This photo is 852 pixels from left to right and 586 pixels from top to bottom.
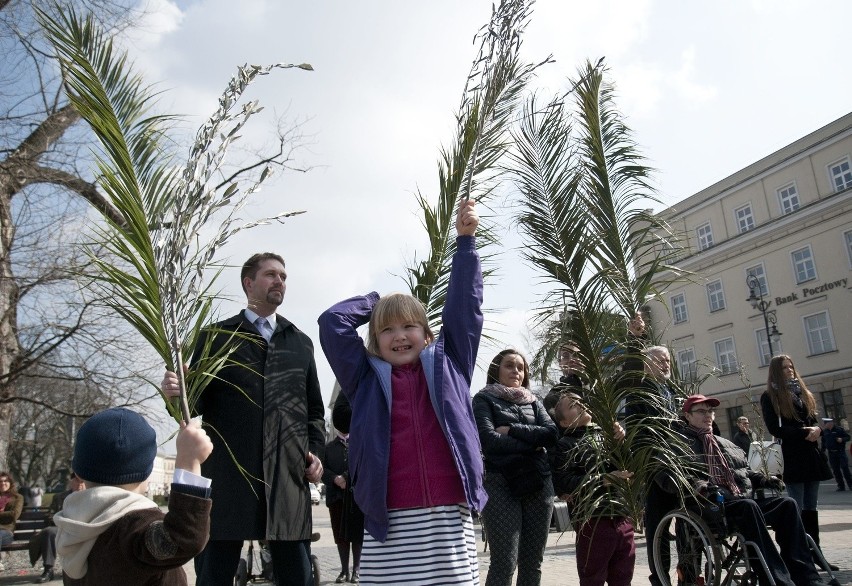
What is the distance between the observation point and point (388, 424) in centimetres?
298

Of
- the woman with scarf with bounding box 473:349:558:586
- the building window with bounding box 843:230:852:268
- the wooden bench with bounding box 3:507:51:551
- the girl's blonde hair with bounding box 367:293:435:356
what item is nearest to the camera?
the girl's blonde hair with bounding box 367:293:435:356

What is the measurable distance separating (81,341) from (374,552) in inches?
484

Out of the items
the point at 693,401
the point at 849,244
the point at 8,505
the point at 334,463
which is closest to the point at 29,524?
the point at 8,505

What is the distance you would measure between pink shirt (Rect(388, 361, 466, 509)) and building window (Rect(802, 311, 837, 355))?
38.0 m

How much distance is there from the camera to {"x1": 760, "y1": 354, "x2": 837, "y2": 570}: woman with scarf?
23.6 ft

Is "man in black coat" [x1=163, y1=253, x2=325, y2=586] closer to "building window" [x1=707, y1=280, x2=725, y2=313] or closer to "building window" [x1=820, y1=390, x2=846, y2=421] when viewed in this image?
"building window" [x1=820, y1=390, x2=846, y2=421]

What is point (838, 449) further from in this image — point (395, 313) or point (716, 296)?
point (716, 296)

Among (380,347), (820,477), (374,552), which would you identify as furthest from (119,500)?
(820,477)

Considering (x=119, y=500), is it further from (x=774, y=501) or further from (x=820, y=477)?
(x=820, y=477)

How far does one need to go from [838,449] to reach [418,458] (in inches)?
699

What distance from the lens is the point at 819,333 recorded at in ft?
121

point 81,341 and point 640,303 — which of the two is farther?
point 81,341

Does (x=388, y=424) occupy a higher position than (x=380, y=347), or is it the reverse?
(x=380, y=347)

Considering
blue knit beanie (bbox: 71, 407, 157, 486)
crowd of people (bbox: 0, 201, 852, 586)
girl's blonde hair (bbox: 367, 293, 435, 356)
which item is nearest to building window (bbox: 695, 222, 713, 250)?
crowd of people (bbox: 0, 201, 852, 586)
